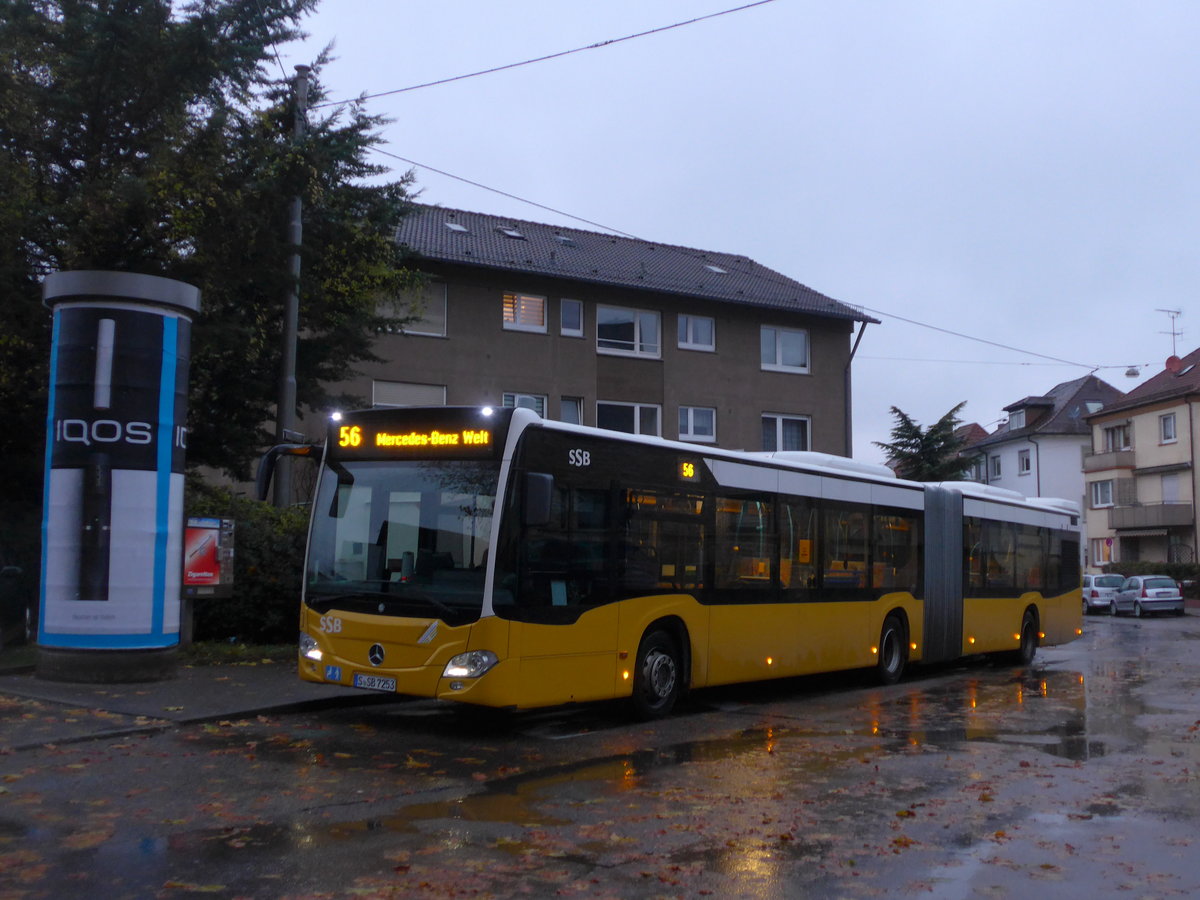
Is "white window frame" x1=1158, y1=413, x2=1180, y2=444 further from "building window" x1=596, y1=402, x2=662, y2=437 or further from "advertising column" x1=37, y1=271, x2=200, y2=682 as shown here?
"advertising column" x1=37, y1=271, x2=200, y2=682

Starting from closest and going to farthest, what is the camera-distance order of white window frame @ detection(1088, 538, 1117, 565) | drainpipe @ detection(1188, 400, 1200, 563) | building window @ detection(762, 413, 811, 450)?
building window @ detection(762, 413, 811, 450)
drainpipe @ detection(1188, 400, 1200, 563)
white window frame @ detection(1088, 538, 1117, 565)

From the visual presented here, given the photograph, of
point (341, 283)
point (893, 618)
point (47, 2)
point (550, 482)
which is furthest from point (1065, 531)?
point (47, 2)

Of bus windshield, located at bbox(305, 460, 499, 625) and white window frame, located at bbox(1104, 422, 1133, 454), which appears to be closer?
bus windshield, located at bbox(305, 460, 499, 625)

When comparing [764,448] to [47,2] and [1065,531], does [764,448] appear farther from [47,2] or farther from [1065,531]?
[47,2]

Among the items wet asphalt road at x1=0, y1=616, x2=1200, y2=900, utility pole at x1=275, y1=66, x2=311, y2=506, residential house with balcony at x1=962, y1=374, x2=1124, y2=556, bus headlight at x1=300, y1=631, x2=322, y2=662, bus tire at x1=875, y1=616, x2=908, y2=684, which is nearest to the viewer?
wet asphalt road at x1=0, y1=616, x2=1200, y2=900

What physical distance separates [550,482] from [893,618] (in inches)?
317

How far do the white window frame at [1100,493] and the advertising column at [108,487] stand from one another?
58.8 m

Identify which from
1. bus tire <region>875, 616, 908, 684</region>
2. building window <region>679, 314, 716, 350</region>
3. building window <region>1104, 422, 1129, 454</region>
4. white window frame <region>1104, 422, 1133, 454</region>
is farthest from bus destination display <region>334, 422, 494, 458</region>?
building window <region>1104, 422, 1129, 454</region>

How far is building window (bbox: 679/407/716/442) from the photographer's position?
1291 inches

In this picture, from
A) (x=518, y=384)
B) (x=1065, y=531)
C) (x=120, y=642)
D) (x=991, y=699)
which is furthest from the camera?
(x=518, y=384)

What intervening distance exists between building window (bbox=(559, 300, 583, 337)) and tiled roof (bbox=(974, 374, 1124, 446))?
46.4 m

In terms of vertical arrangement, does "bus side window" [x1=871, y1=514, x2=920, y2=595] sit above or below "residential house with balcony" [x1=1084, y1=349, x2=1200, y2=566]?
below

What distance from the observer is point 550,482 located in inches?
401

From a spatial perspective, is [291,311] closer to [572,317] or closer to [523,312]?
[523,312]
